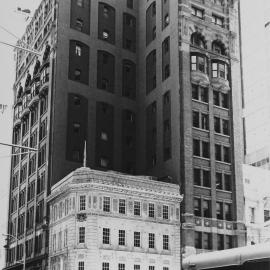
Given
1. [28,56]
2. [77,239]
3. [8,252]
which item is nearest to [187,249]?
[77,239]

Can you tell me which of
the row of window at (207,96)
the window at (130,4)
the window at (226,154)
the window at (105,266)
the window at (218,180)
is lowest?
the window at (105,266)

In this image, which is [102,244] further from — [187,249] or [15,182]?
[15,182]

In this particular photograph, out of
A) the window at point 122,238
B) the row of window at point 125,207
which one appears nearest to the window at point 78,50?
the row of window at point 125,207

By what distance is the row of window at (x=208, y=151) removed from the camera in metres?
77.7

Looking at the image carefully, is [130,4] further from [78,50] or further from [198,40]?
[198,40]

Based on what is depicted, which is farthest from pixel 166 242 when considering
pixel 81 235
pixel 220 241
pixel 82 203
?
pixel 82 203

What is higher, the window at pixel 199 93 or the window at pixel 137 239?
the window at pixel 199 93

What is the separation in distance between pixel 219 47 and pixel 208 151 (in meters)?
19.1

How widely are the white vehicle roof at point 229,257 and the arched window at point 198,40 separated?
74.6 m

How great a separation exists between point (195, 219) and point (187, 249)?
469cm

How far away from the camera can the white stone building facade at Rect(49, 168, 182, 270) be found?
218 ft

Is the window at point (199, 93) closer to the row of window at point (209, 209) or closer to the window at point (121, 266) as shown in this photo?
the row of window at point (209, 209)

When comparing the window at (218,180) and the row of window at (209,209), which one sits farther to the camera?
the window at (218,180)

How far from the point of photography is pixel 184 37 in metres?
81.2
